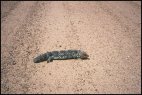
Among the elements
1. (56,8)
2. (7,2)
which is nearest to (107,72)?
(56,8)

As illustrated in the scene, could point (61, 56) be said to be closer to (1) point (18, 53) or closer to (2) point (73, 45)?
(2) point (73, 45)

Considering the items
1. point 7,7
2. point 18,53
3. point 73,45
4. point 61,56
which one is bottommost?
point 18,53

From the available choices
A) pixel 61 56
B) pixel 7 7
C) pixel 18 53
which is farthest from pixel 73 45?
pixel 7 7

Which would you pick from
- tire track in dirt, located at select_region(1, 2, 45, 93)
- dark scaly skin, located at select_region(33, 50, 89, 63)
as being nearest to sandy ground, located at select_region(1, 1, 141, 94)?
tire track in dirt, located at select_region(1, 2, 45, 93)

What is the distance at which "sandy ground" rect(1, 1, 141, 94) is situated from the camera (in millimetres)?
6020

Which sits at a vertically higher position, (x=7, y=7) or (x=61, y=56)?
(x=7, y=7)

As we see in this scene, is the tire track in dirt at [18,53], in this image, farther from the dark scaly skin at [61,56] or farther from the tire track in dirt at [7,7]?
the tire track in dirt at [7,7]

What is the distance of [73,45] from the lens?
767cm

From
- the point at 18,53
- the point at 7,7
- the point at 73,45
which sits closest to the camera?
the point at 18,53

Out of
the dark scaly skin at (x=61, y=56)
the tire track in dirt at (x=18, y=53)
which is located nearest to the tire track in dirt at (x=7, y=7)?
the tire track in dirt at (x=18, y=53)

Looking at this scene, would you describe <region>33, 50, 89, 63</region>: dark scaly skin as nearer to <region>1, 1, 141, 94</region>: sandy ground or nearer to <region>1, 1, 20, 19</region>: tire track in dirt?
<region>1, 1, 141, 94</region>: sandy ground

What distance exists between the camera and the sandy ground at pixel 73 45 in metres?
6.02

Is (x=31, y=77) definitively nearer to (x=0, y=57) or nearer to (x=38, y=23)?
(x=0, y=57)

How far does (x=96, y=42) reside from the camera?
313 inches
